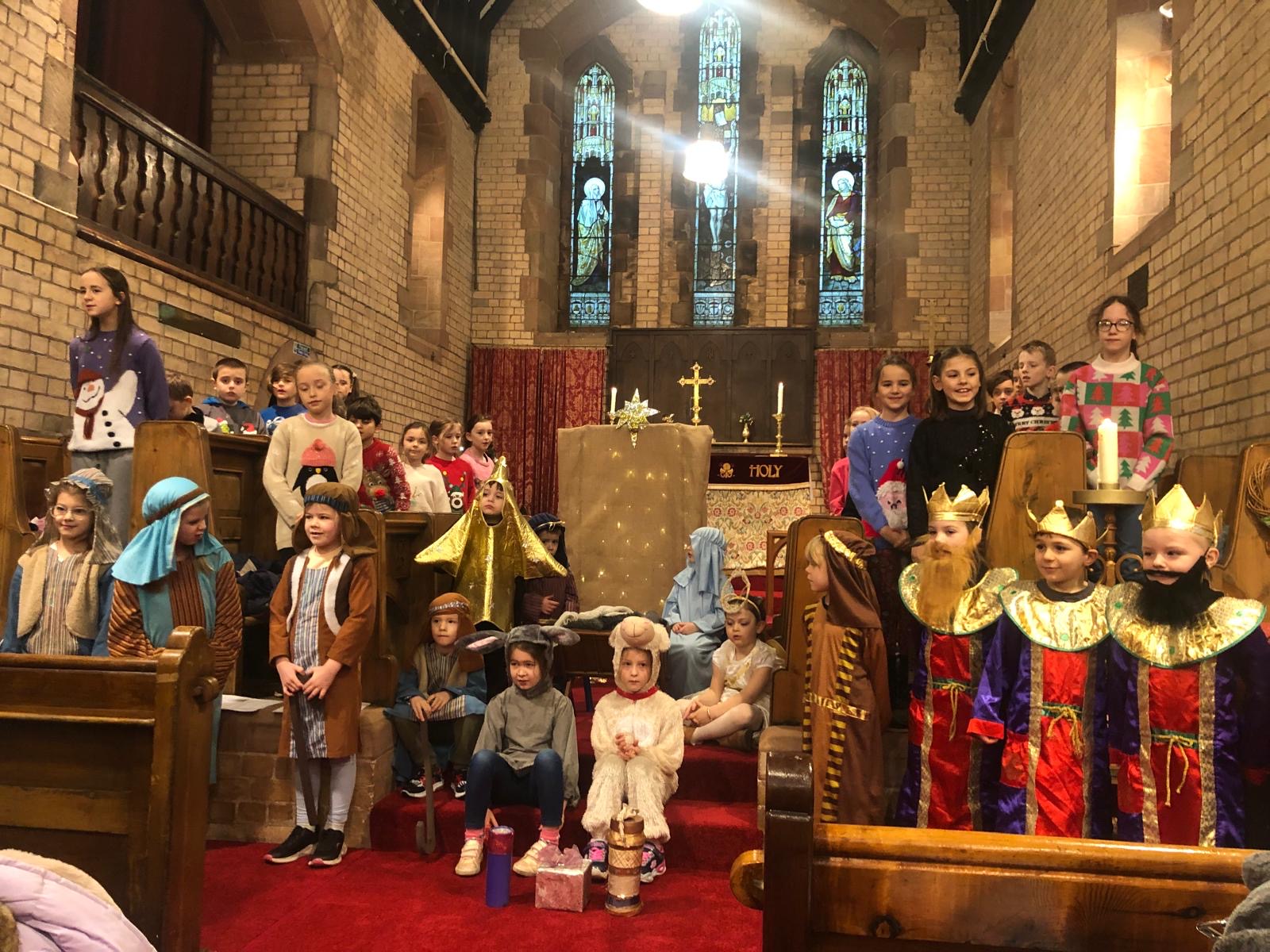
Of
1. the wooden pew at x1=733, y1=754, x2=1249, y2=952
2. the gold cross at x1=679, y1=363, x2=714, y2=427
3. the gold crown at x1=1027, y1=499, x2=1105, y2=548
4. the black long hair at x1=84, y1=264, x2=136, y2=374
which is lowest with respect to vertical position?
the wooden pew at x1=733, y1=754, x2=1249, y2=952

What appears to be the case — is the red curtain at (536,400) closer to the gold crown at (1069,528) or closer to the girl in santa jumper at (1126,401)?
the girl in santa jumper at (1126,401)

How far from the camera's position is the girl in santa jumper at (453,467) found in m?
6.12

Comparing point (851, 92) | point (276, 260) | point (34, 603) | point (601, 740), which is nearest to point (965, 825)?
point (601, 740)

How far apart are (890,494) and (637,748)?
1378mm

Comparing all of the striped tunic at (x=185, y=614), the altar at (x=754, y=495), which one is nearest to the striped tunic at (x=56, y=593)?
the striped tunic at (x=185, y=614)

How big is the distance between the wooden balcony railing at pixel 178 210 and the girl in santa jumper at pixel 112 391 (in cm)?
175

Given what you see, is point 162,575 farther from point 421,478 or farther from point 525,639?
point 421,478

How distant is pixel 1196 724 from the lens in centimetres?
253

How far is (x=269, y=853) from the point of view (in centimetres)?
344

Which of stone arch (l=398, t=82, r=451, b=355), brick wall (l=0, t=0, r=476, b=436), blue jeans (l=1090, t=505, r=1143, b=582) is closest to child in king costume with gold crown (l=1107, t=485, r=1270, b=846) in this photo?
blue jeans (l=1090, t=505, r=1143, b=582)

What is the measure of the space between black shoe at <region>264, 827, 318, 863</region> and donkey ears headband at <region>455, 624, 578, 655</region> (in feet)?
2.81

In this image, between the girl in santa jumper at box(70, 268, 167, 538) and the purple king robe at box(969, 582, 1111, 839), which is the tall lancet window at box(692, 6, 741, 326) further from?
the purple king robe at box(969, 582, 1111, 839)

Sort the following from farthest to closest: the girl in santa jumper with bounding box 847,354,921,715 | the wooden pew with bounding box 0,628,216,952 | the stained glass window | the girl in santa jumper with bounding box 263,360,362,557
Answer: the stained glass window, the girl in santa jumper with bounding box 263,360,362,557, the girl in santa jumper with bounding box 847,354,921,715, the wooden pew with bounding box 0,628,216,952

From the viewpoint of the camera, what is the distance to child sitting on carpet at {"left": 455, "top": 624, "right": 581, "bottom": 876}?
3.31 metres
